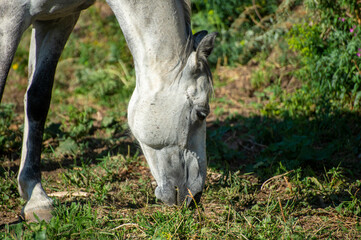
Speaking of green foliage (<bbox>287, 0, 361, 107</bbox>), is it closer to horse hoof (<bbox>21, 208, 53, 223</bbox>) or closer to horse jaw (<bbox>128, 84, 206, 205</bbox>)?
horse jaw (<bbox>128, 84, 206, 205</bbox>)

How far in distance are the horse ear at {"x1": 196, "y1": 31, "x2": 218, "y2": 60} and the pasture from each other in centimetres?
74

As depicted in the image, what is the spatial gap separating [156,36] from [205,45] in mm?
277

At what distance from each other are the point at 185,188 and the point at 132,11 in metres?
1.07

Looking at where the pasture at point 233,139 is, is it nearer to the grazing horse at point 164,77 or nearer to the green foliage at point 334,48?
the green foliage at point 334,48

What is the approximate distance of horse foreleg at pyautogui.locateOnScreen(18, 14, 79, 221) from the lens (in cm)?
281

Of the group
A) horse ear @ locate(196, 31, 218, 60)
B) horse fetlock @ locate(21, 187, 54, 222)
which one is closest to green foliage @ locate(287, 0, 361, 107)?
horse ear @ locate(196, 31, 218, 60)

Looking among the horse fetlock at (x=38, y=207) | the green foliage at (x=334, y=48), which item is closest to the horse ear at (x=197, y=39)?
the horse fetlock at (x=38, y=207)

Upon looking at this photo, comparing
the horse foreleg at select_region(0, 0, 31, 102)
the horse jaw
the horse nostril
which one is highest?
the horse foreleg at select_region(0, 0, 31, 102)

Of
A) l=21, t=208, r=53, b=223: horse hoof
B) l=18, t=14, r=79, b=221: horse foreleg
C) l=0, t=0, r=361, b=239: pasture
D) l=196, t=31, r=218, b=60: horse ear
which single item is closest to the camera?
l=196, t=31, r=218, b=60: horse ear

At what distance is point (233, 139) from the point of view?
4.15m

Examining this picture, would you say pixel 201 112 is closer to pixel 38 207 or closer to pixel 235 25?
pixel 38 207

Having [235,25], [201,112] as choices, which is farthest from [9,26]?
[235,25]

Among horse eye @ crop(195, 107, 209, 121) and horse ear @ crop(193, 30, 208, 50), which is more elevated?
horse ear @ crop(193, 30, 208, 50)

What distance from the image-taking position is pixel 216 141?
3.85 metres
